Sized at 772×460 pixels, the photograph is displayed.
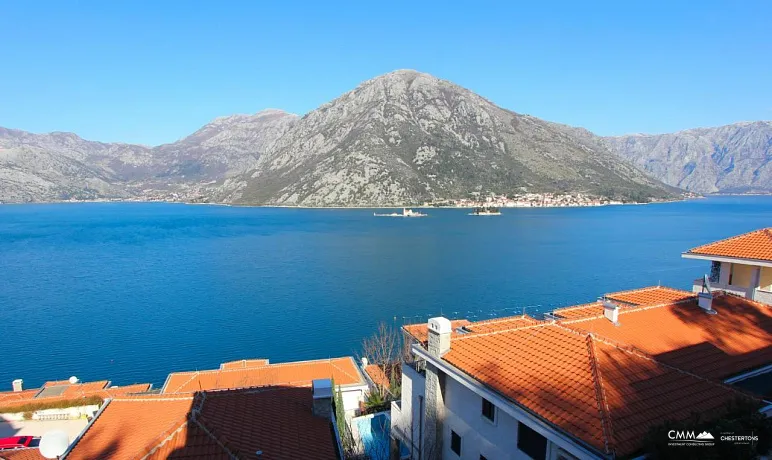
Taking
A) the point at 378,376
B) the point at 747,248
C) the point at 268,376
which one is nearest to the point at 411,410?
the point at 378,376

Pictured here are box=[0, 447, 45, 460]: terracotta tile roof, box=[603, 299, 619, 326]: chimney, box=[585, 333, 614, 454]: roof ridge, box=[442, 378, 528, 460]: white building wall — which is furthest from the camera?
box=[603, 299, 619, 326]: chimney

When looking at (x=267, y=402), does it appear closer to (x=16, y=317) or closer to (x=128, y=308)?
(x=128, y=308)

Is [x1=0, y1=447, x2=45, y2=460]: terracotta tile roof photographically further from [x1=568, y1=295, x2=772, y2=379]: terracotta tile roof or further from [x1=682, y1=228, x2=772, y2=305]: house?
[x1=682, y1=228, x2=772, y2=305]: house

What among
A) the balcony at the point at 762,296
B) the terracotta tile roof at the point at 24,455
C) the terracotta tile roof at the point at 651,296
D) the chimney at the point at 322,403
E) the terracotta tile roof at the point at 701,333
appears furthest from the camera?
the terracotta tile roof at the point at 651,296

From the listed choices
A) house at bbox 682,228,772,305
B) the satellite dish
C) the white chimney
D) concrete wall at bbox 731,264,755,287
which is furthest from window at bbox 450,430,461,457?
concrete wall at bbox 731,264,755,287

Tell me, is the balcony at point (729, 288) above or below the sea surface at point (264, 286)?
above

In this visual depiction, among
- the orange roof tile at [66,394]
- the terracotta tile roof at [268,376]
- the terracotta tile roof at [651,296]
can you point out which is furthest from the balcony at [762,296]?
the orange roof tile at [66,394]

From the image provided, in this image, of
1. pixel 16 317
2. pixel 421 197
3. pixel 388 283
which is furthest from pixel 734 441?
pixel 421 197

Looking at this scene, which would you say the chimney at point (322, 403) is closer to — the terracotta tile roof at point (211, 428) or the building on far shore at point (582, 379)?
the terracotta tile roof at point (211, 428)
